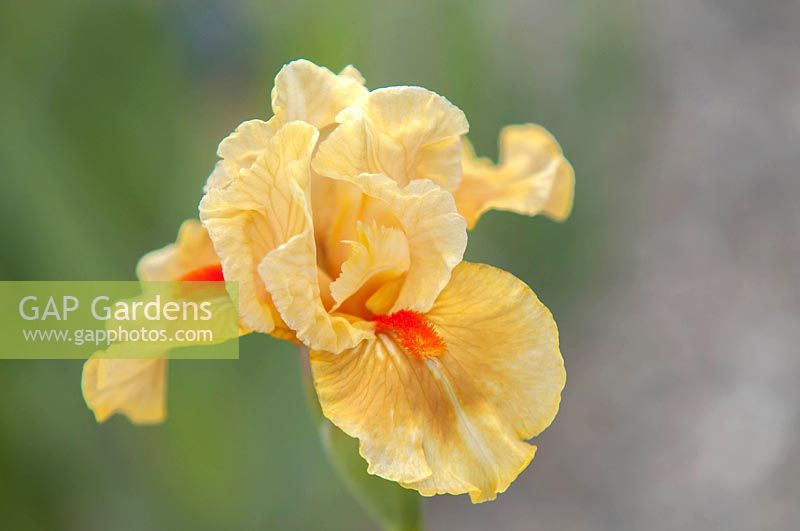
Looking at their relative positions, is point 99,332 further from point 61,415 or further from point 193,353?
point 61,415

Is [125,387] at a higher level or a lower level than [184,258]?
lower

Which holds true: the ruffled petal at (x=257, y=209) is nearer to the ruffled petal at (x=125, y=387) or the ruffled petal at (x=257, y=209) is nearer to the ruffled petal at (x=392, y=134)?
the ruffled petal at (x=392, y=134)

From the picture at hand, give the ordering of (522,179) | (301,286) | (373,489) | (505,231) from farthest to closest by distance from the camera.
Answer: (505,231) → (522,179) → (373,489) → (301,286)

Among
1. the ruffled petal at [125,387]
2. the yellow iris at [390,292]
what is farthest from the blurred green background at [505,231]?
the yellow iris at [390,292]

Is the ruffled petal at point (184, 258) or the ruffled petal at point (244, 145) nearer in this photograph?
the ruffled petal at point (244, 145)

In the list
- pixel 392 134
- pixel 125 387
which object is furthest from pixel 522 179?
pixel 125 387

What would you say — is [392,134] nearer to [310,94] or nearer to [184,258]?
[310,94]

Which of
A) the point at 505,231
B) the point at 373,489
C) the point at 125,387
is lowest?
the point at 373,489

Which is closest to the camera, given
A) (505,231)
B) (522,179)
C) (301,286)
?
(301,286)
